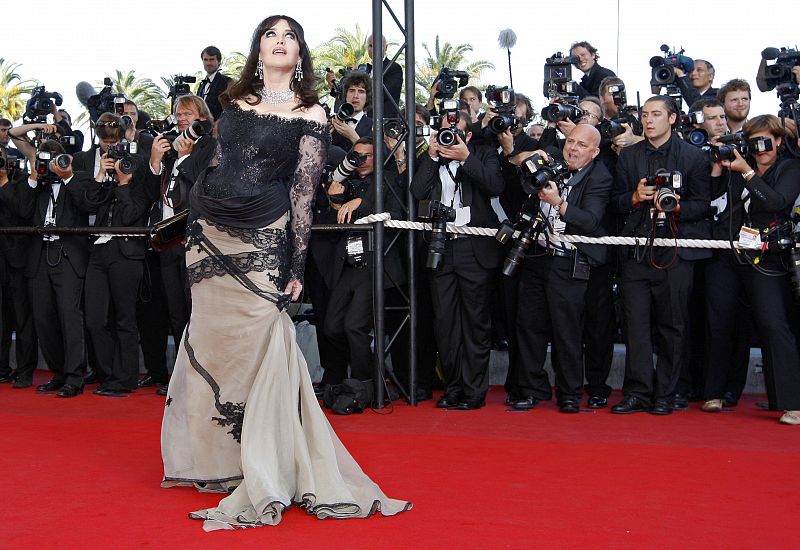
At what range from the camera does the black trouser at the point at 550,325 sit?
21.5 ft

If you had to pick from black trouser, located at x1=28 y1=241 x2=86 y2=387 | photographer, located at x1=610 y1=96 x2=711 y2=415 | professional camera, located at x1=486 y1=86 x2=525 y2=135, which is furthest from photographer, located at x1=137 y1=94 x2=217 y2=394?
photographer, located at x1=610 y1=96 x2=711 y2=415

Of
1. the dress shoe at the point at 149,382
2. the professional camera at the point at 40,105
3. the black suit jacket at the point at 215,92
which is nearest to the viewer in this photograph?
the dress shoe at the point at 149,382

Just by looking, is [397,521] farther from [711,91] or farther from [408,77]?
[711,91]

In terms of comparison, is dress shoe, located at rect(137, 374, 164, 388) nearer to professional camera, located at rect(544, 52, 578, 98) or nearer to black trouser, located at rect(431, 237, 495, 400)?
black trouser, located at rect(431, 237, 495, 400)

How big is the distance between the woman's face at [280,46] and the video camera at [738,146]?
305 centimetres

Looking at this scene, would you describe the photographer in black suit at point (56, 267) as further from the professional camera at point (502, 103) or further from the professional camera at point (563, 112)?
the professional camera at point (563, 112)

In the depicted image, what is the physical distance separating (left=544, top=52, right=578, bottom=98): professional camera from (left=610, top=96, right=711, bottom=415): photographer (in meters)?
0.65

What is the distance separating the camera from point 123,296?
731 cm

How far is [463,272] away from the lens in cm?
667

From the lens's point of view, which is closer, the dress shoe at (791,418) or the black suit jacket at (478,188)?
the dress shoe at (791,418)

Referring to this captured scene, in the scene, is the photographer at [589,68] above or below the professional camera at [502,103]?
above

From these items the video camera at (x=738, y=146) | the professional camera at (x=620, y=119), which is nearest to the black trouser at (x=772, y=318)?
the video camera at (x=738, y=146)

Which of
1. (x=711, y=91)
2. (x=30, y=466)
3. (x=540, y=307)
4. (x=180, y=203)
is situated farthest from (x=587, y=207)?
(x=30, y=466)

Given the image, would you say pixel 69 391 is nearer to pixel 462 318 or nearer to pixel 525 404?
pixel 462 318
